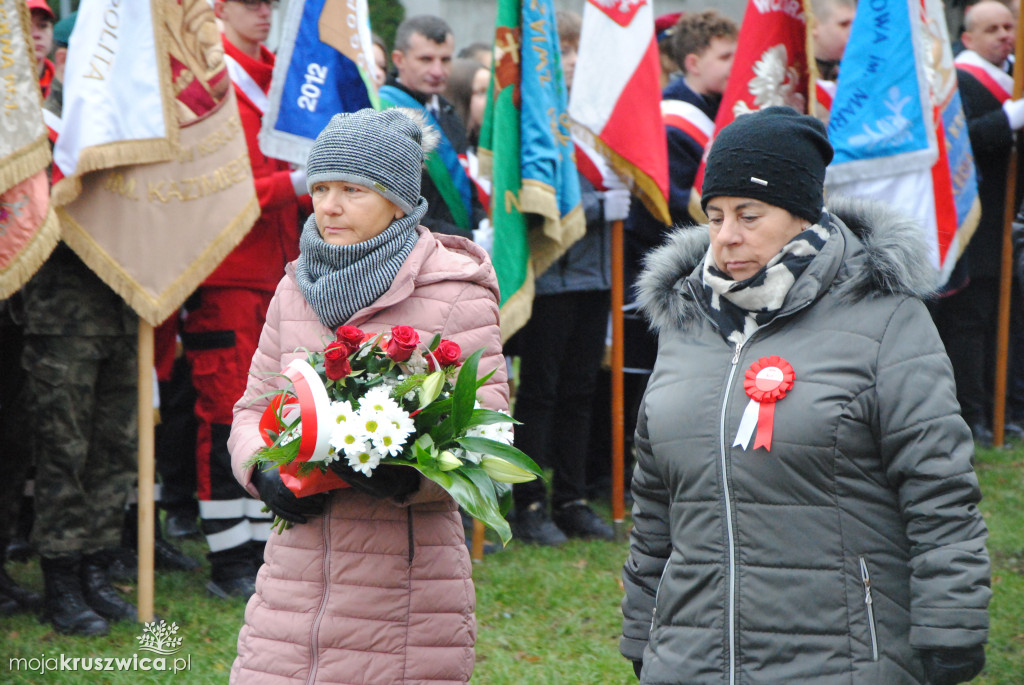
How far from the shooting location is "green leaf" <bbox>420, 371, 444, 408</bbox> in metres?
2.82

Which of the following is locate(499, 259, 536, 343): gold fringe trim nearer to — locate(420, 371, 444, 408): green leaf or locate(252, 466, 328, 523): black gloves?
locate(252, 466, 328, 523): black gloves

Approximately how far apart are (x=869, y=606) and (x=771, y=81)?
4331 mm

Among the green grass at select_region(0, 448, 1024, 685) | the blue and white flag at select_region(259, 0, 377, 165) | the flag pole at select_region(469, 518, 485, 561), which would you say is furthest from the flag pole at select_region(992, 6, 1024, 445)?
the blue and white flag at select_region(259, 0, 377, 165)

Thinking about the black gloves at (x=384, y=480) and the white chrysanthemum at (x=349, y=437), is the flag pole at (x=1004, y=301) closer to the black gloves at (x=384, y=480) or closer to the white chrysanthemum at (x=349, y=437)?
the black gloves at (x=384, y=480)

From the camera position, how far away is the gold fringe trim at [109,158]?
15.1 ft

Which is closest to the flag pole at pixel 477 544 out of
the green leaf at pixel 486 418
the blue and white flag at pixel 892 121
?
the blue and white flag at pixel 892 121

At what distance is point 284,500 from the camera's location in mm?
3016

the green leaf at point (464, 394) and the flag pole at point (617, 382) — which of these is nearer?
the green leaf at point (464, 394)

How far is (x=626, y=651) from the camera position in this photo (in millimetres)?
2938

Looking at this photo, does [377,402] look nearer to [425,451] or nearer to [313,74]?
[425,451]

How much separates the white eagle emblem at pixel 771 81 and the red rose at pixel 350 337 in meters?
3.96

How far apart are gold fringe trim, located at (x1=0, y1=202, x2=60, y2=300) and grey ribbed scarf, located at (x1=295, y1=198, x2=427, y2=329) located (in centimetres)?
169

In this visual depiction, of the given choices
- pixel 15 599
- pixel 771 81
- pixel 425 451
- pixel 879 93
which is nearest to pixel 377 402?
pixel 425 451

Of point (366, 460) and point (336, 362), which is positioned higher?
point (336, 362)
